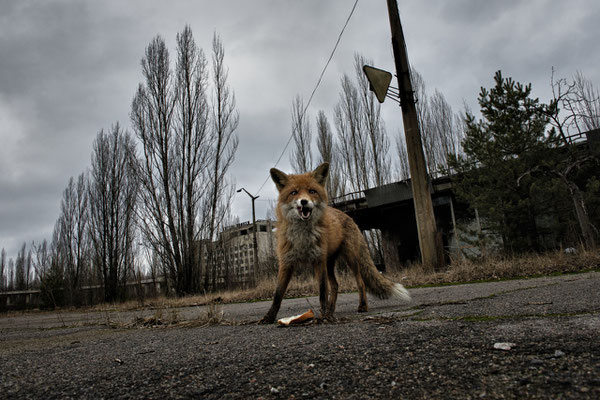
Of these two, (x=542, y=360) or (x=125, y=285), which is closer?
(x=542, y=360)

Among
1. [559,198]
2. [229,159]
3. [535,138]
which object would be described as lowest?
[559,198]

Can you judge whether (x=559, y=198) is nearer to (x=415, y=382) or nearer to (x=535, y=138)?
(x=535, y=138)

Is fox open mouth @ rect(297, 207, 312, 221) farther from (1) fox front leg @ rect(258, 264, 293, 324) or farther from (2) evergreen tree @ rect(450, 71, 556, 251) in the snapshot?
(2) evergreen tree @ rect(450, 71, 556, 251)

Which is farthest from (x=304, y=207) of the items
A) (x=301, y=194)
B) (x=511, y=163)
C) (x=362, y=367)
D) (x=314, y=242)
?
(x=511, y=163)

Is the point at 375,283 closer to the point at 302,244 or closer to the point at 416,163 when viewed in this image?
the point at 302,244

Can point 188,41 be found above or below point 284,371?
above

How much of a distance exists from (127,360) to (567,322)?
219 cm

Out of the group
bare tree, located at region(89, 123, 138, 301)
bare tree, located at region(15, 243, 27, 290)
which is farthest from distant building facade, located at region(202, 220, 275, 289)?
bare tree, located at region(15, 243, 27, 290)

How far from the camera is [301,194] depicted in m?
3.59

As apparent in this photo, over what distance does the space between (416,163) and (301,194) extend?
581cm

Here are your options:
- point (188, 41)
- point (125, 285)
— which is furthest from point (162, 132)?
point (125, 285)

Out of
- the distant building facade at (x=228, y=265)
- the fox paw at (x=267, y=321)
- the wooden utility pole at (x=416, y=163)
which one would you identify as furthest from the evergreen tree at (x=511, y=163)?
the fox paw at (x=267, y=321)

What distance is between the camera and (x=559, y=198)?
1327 cm

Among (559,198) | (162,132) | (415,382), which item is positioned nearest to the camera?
(415,382)
